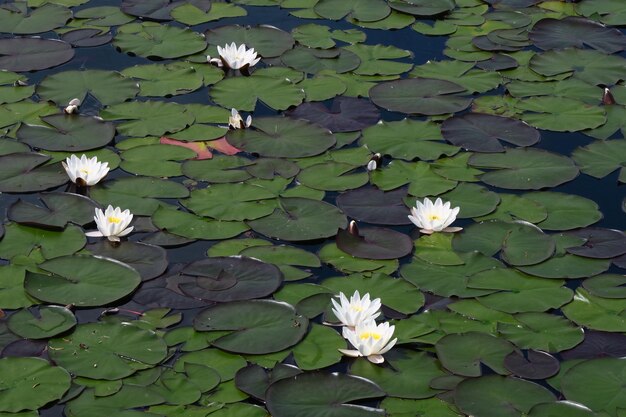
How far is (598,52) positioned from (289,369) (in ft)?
10.7

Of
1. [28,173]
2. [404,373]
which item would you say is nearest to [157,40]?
[28,173]

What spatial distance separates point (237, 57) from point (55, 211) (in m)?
1.58

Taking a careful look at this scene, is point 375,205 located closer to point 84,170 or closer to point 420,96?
point 420,96

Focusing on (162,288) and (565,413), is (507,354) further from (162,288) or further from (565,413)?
(162,288)

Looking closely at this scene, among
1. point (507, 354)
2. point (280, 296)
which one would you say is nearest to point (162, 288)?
point (280, 296)

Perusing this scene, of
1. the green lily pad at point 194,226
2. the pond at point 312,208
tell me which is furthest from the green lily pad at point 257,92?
the green lily pad at point 194,226

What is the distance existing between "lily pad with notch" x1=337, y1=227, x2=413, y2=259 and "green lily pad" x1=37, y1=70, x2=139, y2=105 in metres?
1.72

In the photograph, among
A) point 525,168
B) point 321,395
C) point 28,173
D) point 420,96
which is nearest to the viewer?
point 321,395

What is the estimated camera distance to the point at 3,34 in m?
5.76

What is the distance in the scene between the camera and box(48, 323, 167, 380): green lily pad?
→ 10.6 ft

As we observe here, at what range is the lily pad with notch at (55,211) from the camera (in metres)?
4.03

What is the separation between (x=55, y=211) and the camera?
4109 mm

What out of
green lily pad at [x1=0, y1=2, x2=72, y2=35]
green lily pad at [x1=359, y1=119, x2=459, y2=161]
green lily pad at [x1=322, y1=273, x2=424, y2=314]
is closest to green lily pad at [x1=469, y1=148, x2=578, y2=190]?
green lily pad at [x1=359, y1=119, x2=459, y2=161]

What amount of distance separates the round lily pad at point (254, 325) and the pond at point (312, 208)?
1 cm
